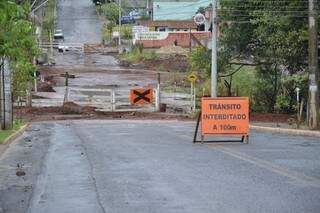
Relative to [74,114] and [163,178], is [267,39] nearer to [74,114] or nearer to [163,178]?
[74,114]

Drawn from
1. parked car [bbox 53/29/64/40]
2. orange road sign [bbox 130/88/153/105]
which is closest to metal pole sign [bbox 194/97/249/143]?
orange road sign [bbox 130/88/153/105]

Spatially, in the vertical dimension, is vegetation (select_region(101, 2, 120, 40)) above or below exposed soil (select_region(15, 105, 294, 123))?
above

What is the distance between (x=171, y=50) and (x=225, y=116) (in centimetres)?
7688

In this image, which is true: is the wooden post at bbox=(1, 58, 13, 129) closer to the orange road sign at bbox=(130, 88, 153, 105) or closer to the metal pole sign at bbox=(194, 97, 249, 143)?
the metal pole sign at bbox=(194, 97, 249, 143)

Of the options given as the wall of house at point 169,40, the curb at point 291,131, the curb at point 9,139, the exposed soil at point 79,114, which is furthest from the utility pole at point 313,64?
the wall of house at point 169,40

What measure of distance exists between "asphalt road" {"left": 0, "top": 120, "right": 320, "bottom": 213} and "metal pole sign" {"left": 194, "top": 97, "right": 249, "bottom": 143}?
2.32 feet

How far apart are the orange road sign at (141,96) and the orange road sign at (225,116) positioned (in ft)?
77.2

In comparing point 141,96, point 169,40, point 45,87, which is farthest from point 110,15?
point 141,96

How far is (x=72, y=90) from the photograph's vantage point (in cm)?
5894

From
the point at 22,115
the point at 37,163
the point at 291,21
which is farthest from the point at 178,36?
the point at 37,163

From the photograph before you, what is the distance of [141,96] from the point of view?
149 feet

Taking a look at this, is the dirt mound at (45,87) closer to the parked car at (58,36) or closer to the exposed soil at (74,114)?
the exposed soil at (74,114)

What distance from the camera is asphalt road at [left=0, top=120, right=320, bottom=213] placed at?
10.7 metres

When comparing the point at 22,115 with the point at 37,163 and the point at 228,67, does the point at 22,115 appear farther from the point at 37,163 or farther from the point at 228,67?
the point at 37,163
